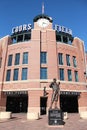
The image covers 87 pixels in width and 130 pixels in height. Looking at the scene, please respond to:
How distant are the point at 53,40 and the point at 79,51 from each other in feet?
23.6

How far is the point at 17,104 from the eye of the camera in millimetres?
35500

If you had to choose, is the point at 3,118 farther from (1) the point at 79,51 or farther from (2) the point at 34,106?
(1) the point at 79,51

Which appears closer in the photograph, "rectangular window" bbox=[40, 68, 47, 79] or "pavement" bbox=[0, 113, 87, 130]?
"pavement" bbox=[0, 113, 87, 130]

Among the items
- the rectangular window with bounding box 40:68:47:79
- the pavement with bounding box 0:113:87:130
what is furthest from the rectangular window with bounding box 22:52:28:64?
the pavement with bounding box 0:113:87:130

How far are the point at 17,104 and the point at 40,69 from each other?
11.9 metres

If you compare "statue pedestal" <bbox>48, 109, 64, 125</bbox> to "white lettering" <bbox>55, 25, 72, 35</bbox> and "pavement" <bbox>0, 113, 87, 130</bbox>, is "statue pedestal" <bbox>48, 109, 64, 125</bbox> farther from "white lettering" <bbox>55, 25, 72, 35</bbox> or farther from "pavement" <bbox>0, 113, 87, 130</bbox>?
"white lettering" <bbox>55, 25, 72, 35</bbox>

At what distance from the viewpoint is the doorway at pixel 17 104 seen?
3444 centimetres

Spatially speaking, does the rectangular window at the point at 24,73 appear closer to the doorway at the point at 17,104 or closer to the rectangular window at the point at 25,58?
the rectangular window at the point at 25,58

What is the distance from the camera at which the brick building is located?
1133 inches

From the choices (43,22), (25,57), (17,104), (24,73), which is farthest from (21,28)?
(17,104)

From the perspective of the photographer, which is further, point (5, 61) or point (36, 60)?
point (5, 61)

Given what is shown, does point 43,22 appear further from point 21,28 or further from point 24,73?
point 24,73

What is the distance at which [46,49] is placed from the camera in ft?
103

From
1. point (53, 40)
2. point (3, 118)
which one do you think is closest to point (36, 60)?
point (53, 40)
